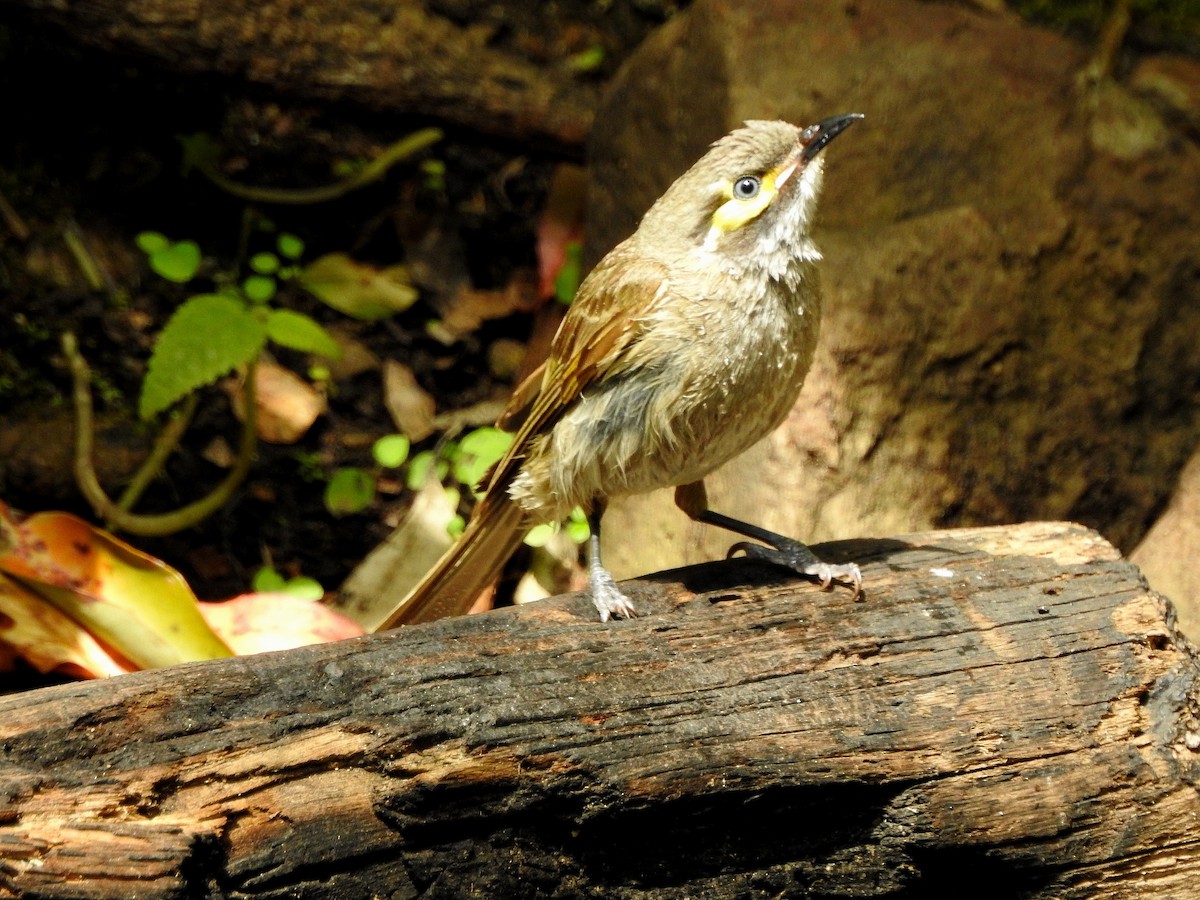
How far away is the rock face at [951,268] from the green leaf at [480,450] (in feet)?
1.91

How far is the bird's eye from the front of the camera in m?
3.59

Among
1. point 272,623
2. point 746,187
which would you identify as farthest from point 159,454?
point 746,187

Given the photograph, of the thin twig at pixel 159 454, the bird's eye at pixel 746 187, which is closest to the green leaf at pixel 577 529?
the thin twig at pixel 159 454

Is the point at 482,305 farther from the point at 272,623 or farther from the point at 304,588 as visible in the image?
the point at 272,623

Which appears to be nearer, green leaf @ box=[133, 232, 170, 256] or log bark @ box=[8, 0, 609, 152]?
green leaf @ box=[133, 232, 170, 256]

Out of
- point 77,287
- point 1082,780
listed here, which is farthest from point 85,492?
point 1082,780

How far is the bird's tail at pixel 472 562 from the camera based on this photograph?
12.9ft

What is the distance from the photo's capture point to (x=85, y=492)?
4.89 meters

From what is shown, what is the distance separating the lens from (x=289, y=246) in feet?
19.1

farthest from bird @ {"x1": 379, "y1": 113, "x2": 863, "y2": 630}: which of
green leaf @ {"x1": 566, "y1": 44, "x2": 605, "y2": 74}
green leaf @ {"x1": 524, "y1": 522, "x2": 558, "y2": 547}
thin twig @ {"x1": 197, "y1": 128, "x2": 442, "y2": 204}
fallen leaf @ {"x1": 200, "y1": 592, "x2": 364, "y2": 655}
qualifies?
green leaf @ {"x1": 566, "y1": 44, "x2": 605, "y2": 74}

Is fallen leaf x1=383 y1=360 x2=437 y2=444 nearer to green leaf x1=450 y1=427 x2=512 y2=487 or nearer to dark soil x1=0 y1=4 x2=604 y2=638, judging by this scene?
dark soil x1=0 y1=4 x2=604 y2=638

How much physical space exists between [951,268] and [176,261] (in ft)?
10.7

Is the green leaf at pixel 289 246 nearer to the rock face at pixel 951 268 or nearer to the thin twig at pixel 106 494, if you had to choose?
the thin twig at pixel 106 494

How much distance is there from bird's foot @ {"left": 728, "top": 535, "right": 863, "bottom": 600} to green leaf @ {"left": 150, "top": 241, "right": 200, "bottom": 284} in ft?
9.00
